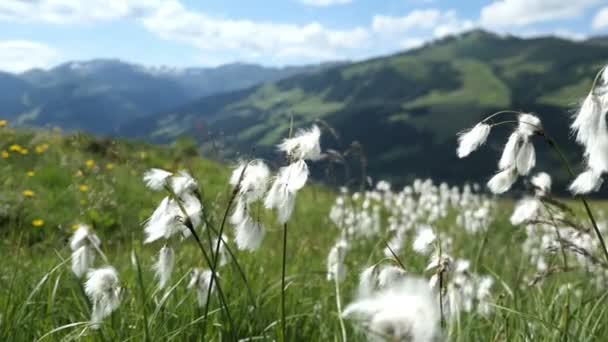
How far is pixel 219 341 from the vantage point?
10.5ft

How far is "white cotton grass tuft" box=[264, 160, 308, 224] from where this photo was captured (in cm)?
221

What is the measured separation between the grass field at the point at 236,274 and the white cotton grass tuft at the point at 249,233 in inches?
4.5

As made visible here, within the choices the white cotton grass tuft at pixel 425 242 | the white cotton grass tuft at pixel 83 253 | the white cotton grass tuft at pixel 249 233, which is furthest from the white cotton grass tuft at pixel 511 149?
the white cotton grass tuft at pixel 83 253

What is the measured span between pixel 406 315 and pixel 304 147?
3.97ft

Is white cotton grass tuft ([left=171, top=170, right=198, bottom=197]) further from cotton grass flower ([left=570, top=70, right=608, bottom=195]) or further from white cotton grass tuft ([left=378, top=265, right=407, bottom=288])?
cotton grass flower ([left=570, top=70, right=608, bottom=195])

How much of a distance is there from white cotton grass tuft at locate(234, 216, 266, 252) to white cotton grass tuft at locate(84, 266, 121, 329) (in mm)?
727

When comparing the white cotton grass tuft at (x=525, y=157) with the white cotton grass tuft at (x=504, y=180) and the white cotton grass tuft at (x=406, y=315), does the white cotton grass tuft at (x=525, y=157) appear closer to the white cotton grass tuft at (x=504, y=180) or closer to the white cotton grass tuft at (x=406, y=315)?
the white cotton grass tuft at (x=504, y=180)

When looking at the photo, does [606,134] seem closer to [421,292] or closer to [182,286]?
[421,292]

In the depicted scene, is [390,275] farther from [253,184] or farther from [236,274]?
[236,274]

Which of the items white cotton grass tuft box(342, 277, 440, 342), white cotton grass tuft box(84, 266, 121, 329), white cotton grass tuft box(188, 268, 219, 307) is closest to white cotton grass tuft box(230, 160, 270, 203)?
white cotton grass tuft box(84, 266, 121, 329)

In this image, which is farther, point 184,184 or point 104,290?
point 104,290

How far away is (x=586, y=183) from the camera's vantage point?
7.64ft

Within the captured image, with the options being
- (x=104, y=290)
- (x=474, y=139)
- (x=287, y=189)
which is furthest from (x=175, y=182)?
(x=474, y=139)

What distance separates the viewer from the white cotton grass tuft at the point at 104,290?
2730mm
